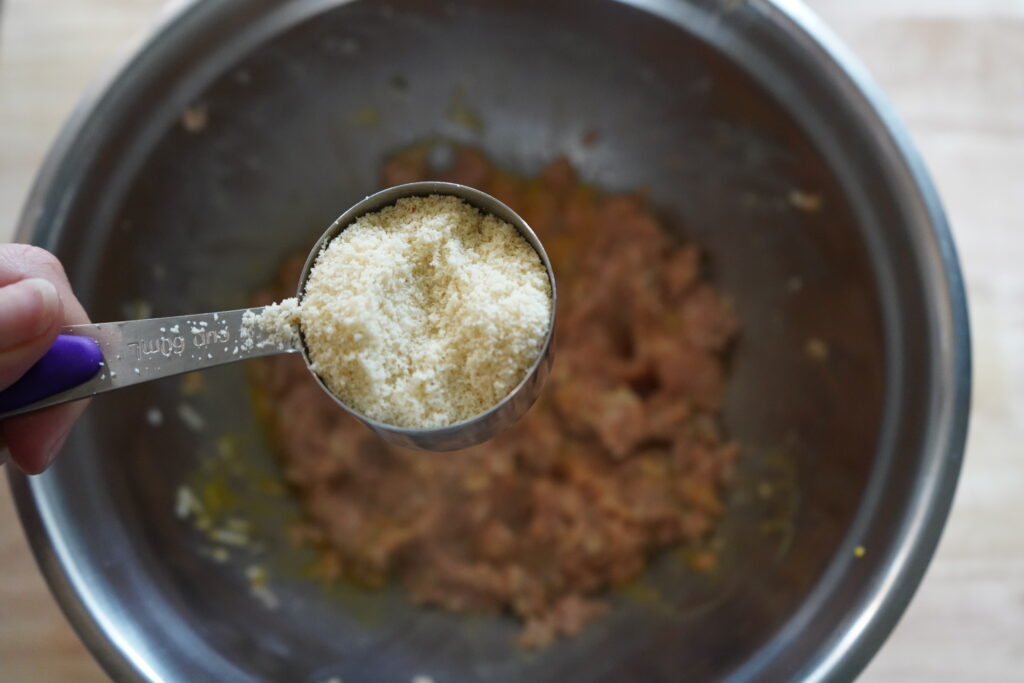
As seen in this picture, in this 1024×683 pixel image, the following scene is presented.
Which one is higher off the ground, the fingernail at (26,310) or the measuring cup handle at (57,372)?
the fingernail at (26,310)

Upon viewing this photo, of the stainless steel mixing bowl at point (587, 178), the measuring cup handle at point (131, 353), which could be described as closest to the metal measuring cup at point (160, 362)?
the measuring cup handle at point (131, 353)

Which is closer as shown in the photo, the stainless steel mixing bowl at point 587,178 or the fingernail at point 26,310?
the fingernail at point 26,310

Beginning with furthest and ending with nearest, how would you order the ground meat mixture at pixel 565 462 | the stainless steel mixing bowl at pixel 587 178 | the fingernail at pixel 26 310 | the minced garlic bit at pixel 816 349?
the ground meat mixture at pixel 565 462, the minced garlic bit at pixel 816 349, the stainless steel mixing bowl at pixel 587 178, the fingernail at pixel 26 310

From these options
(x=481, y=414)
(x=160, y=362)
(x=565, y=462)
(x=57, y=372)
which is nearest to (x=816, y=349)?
(x=565, y=462)

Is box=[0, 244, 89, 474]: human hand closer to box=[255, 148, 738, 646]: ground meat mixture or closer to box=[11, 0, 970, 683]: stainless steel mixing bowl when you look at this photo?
box=[11, 0, 970, 683]: stainless steel mixing bowl

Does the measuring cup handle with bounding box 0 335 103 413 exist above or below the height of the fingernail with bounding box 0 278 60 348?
below

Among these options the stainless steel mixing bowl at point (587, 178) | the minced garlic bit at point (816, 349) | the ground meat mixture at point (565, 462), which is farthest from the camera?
the ground meat mixture at point (565, 462)

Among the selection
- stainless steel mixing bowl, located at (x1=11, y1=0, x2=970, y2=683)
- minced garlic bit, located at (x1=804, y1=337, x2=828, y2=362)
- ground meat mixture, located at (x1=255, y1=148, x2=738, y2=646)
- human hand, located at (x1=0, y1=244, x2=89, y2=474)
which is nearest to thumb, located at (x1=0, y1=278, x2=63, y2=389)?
human hand, located at (x1=0, y1=244, x2=89, y2=474)

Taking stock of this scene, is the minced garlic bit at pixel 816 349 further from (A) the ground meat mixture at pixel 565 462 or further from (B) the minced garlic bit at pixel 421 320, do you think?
(B) the minced garlic bit at pixel 421 320
